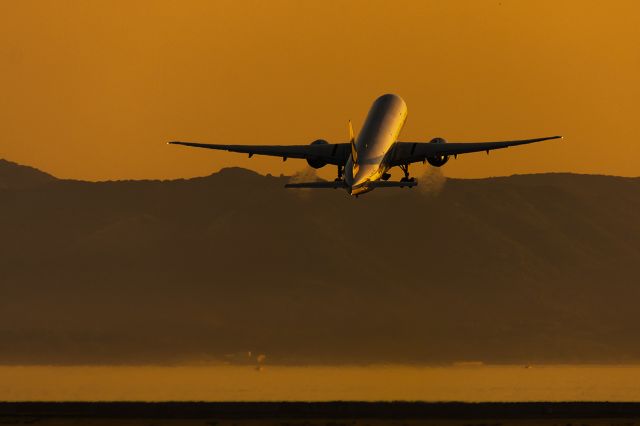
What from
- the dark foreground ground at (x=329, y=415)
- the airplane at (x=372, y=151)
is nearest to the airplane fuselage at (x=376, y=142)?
Result: the airplane at (x=372, y=151)

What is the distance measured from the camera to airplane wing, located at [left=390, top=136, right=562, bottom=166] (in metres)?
174

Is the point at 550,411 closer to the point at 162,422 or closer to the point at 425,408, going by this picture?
the point at 425,408

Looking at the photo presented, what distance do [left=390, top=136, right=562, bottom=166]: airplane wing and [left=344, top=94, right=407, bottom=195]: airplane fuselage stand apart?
1.19m

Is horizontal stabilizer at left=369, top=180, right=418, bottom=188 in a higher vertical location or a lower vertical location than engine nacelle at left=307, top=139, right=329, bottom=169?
lower

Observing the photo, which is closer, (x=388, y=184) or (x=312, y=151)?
(x=388, y=184)

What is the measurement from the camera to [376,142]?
17675 cm

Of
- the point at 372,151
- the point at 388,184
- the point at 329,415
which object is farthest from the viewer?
the point at 329,415

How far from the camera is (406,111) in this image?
194625mm

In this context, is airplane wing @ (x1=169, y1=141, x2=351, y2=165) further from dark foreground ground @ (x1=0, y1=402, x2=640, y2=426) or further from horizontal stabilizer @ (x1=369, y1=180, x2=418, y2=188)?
dark foreground ground @ (x1=0, y1=402, x2=640, y2=426)

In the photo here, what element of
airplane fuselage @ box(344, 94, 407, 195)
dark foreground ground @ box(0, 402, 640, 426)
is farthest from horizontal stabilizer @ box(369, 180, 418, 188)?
dark foreground ground @ box(0, 402, 640, 426)

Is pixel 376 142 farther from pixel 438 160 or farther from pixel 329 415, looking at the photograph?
pixel 329 415

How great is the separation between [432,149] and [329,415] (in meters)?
32.6

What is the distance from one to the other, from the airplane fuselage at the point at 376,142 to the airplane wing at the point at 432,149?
3.90 feet

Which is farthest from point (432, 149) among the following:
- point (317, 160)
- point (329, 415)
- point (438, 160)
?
point (329, 415)
